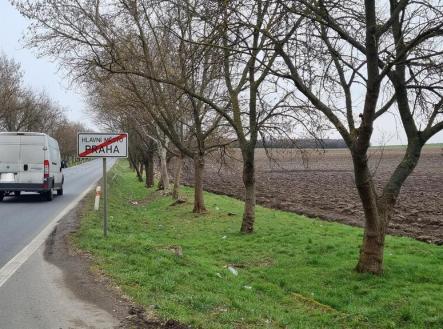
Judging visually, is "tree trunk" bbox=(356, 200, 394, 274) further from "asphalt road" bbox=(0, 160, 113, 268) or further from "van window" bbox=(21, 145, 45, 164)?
"van window" bbox=(21, 145, 45, 164)

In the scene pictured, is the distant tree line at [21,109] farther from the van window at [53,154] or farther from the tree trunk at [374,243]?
the tree trunk at [374,243]

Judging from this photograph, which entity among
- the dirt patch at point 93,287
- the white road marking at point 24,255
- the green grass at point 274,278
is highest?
the dirt patch at point 93,287

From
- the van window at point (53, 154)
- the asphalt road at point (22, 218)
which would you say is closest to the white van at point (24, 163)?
the asphalt road at point (22, 218)

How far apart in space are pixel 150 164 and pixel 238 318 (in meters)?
34.3

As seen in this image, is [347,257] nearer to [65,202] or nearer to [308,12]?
[308,12]

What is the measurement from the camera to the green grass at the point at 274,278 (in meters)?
7.07

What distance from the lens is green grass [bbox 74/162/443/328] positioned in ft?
23.2

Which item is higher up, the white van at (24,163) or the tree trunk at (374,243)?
the white van at (24,163)

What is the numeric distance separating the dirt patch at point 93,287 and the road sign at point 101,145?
Answer: 1937 millimetres

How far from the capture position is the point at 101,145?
1147 cm

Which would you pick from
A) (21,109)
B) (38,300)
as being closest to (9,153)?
(38,300)

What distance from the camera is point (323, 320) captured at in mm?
7629

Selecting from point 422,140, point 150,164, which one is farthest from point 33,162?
point 150,164

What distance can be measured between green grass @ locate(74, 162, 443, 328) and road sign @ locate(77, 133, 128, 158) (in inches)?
71.6
